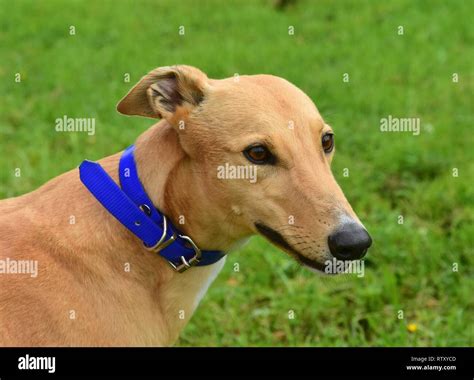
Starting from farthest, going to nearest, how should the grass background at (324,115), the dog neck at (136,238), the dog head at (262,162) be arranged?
the grass background at (324,115)
the dog neck at (136,238)
the dog head at (262,162)

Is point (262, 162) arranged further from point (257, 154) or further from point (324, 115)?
point (324, 115)

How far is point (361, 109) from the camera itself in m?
7.69

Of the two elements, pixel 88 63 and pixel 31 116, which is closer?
pixel 31 116

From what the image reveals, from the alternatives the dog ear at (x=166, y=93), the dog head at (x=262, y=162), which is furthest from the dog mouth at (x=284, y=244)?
the dog ear at (x=166, y=93)

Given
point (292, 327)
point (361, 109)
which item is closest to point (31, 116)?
point (361, 109)

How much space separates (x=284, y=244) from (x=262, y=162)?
1.16 feet

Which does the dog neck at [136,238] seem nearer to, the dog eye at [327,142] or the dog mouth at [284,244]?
the dog mouth at [284,244]

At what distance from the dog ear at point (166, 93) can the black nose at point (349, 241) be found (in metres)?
0.88

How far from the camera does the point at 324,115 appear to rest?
13.9 feet

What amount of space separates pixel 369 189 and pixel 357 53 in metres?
2.81

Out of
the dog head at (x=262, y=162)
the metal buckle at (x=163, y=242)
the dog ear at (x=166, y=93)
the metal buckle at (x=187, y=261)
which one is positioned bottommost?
the metal buckle at (x=187, y=261)

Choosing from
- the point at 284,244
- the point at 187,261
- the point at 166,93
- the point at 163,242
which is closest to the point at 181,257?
the point at 187,261

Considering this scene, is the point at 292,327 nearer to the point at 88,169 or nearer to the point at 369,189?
the point at 369,189

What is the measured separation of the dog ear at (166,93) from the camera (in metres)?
3.41
